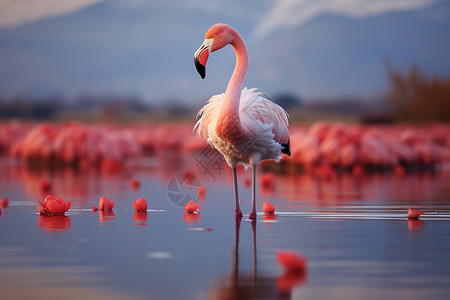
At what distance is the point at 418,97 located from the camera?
4103cm

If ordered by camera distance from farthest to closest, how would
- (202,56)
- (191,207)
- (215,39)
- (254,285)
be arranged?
(191,207), (215,39), (202,56), (254,285)

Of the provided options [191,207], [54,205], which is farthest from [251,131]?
[54,205]

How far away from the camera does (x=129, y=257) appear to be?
430 cm

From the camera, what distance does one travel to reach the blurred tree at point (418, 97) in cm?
3991

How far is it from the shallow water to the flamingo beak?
126 centimetres

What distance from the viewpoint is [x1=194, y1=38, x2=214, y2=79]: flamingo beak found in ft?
20.5

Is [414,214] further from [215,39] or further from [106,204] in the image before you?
[106,204]

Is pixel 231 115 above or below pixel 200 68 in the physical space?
below

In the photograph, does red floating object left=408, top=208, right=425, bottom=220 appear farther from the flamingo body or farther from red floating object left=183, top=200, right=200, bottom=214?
red floating object left=183, top=200, right=200, bottom=214

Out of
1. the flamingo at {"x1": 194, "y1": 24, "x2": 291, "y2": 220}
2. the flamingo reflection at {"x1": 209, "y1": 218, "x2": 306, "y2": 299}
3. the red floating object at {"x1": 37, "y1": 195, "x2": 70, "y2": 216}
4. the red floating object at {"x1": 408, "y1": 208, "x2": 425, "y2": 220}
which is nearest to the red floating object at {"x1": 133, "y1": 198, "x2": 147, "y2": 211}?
the red floating object at {"x1": 37, "y1": 195, "x2": 70, "y2": 216}

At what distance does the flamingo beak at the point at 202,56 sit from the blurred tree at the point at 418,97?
3513cm

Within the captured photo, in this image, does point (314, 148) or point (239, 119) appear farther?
point (314, 148)

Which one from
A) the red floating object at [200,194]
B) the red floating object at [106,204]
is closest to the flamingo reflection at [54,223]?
the red floating object at [106,204]

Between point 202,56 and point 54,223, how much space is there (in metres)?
1.83
